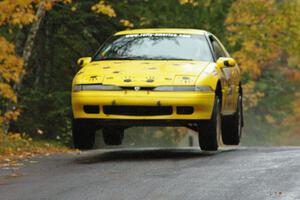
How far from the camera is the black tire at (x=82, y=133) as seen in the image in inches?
495

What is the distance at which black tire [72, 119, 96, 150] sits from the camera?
495 inches

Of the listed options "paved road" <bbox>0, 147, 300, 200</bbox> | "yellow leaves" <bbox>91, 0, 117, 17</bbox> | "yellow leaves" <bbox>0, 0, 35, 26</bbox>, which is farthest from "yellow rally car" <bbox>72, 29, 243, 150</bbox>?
"yellow leaves" <bbox>91, 0, 117, 17</bbox>

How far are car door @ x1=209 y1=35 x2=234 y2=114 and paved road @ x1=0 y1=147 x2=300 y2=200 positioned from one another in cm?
113

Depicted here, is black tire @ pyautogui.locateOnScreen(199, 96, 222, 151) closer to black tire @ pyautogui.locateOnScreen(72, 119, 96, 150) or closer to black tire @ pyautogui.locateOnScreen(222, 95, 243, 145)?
black tire @ pyautogui.locateOnScreen(72, 119, 96, 150)

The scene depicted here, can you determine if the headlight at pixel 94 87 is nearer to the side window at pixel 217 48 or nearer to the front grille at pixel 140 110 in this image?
the front grille at pixel 140 110

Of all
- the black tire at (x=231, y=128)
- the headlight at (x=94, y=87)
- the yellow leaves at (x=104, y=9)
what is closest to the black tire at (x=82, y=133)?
the headlight at (x=94, y=87)

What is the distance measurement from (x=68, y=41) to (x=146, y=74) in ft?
38.7

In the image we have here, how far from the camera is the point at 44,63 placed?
77.2ft

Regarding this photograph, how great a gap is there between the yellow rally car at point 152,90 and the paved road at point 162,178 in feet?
1.53

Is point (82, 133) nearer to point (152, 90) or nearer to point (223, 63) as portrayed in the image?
point (152, 90)

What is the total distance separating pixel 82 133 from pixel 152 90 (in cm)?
A: 138

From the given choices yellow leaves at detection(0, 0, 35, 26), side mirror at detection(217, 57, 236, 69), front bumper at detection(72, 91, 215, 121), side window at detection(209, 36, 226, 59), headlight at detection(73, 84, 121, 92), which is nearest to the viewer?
front bumper at detection(72, 91, 215, 121)

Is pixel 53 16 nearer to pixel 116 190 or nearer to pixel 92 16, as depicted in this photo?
pixel 92 16

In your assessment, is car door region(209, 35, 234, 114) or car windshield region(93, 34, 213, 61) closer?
car windshield region(93, 34, 213, 61)
